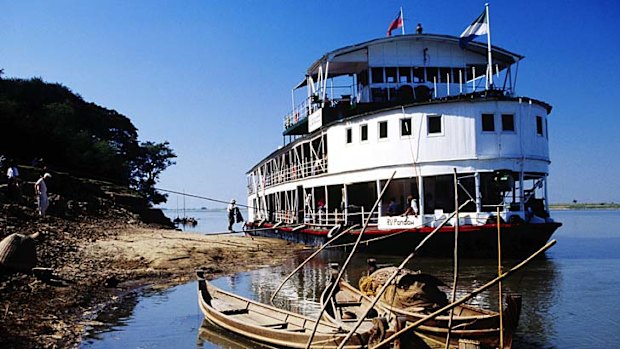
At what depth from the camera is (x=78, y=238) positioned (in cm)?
2078

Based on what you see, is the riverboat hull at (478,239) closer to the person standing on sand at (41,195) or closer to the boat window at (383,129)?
the boat window at (383,129)

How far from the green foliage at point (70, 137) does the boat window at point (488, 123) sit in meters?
28.6

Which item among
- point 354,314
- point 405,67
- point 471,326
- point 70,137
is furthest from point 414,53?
point 70,137

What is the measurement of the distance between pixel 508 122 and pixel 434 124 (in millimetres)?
3015

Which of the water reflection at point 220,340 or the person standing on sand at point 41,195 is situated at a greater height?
the person standing on sand at point 41,195

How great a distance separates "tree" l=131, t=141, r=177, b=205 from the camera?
193 feet

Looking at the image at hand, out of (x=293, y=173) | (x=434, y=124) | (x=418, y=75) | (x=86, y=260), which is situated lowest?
(x=86, y=260)

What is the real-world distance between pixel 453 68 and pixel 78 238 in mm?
22211

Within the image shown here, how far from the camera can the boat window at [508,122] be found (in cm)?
2222

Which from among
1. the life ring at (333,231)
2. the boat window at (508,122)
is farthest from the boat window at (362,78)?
the boat window at (508,122)

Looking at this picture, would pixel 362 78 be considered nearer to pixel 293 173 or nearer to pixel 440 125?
pixel 293 173

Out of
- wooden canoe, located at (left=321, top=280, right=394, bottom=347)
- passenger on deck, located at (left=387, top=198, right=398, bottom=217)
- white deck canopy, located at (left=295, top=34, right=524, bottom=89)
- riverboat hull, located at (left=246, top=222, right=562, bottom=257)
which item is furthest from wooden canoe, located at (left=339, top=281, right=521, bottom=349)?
white deck canopy, located at (left=295, top=34, right=524, bottom=89)

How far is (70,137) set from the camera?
40.4 metres

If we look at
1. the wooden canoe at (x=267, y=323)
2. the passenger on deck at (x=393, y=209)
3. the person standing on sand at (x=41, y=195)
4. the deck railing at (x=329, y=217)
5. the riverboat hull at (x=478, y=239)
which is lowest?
the wooden canoe at (x=267, y=323)
